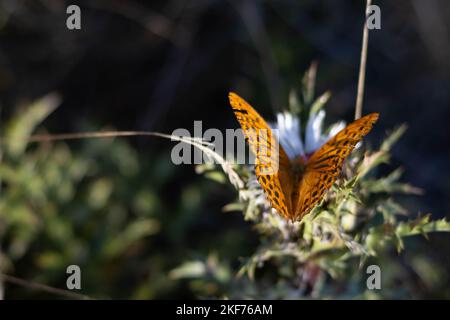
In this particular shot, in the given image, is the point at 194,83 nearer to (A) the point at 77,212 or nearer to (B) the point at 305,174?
(A) the point at 77,212

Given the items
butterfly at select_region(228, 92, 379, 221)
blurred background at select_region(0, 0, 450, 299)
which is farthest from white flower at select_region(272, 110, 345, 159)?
blurred background at select_region(0, 0, 450, 299)

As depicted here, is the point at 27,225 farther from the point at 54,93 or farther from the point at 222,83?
the point at 222,83

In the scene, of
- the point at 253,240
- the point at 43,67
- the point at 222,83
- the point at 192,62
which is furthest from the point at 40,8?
the point at 253,240

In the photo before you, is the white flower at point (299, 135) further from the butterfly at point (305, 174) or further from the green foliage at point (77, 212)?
the green foliage at point (77, 212)

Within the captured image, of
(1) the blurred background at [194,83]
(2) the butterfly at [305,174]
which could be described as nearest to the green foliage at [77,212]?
(1) the blurred background at [194,83]

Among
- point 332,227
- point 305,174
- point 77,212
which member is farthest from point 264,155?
point 77,212

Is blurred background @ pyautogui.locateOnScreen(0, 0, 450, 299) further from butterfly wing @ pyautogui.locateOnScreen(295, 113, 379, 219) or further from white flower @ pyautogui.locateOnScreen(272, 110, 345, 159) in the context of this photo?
butterfly wing @ pyautogui.locateOnScreen(295, 113, 379, 219)
